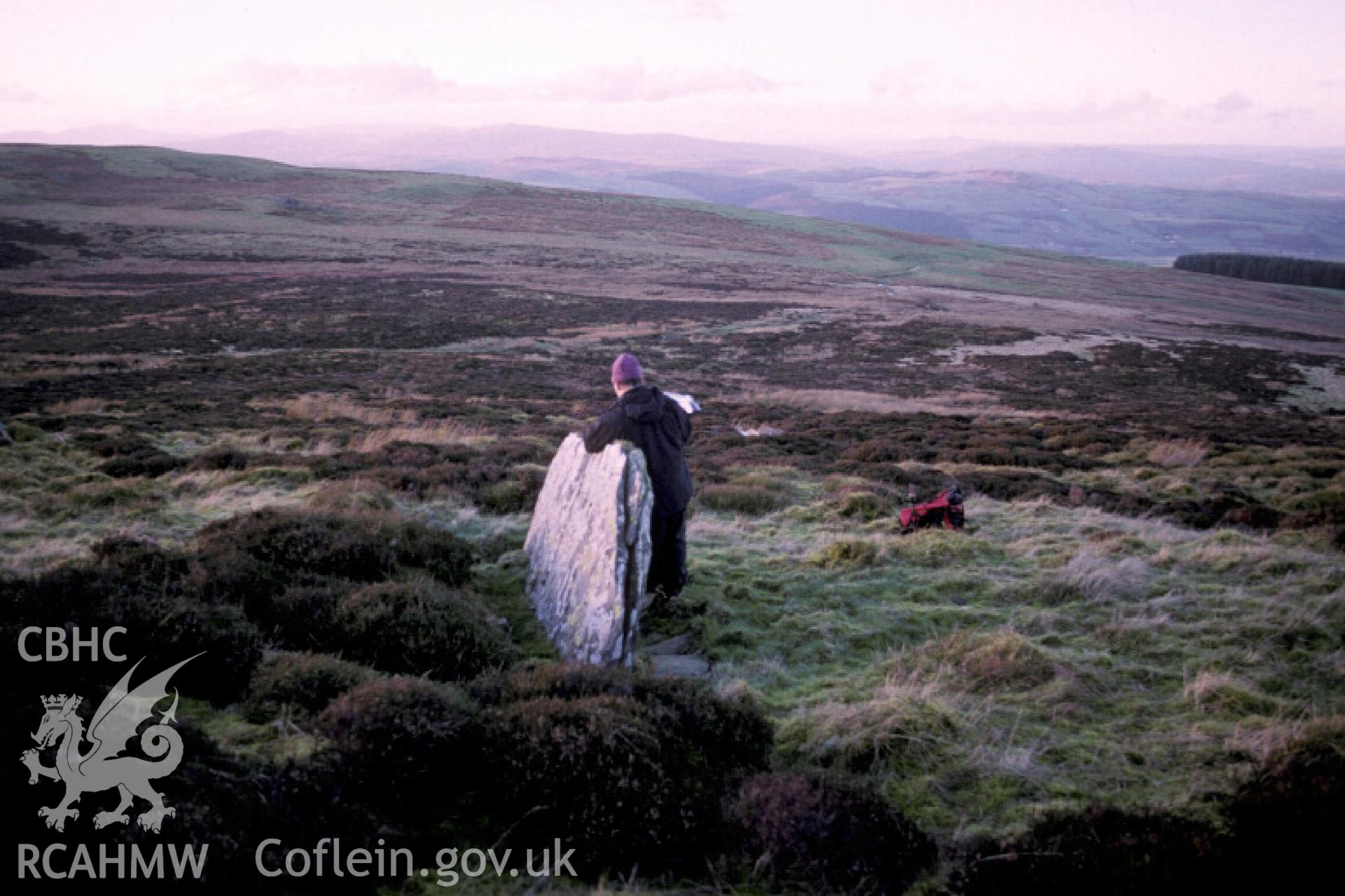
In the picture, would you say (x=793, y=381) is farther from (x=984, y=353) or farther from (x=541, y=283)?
(x=541, y=283)

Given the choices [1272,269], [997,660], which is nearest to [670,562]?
[997,660]

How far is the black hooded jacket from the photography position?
20.2ft

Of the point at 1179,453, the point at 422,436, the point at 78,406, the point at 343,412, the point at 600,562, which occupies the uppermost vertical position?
the point at 600,562

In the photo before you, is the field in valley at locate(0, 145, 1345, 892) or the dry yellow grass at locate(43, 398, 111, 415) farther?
the dry yellow grass at locate(43, 398, 111, 415)

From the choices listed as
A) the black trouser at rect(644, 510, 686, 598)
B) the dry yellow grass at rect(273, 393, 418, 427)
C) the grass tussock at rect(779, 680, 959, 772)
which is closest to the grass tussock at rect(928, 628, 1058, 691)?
the grass tussock at rect(779, 680, 959, 772)

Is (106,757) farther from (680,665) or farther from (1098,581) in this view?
(1098,581)

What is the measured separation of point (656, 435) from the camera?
6.29m

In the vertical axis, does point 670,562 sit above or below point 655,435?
below

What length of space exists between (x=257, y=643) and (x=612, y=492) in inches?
96.3

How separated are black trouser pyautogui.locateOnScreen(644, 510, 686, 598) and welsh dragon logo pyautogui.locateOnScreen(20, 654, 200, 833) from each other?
12.9 feet

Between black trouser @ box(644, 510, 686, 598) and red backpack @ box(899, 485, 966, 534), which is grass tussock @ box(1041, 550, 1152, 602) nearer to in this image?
red backpack @ box(899, 485, 966, 534)

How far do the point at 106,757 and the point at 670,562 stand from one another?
4.42 metres

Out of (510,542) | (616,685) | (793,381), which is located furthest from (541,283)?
(616,685)

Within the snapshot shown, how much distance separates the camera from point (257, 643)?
179 inches
